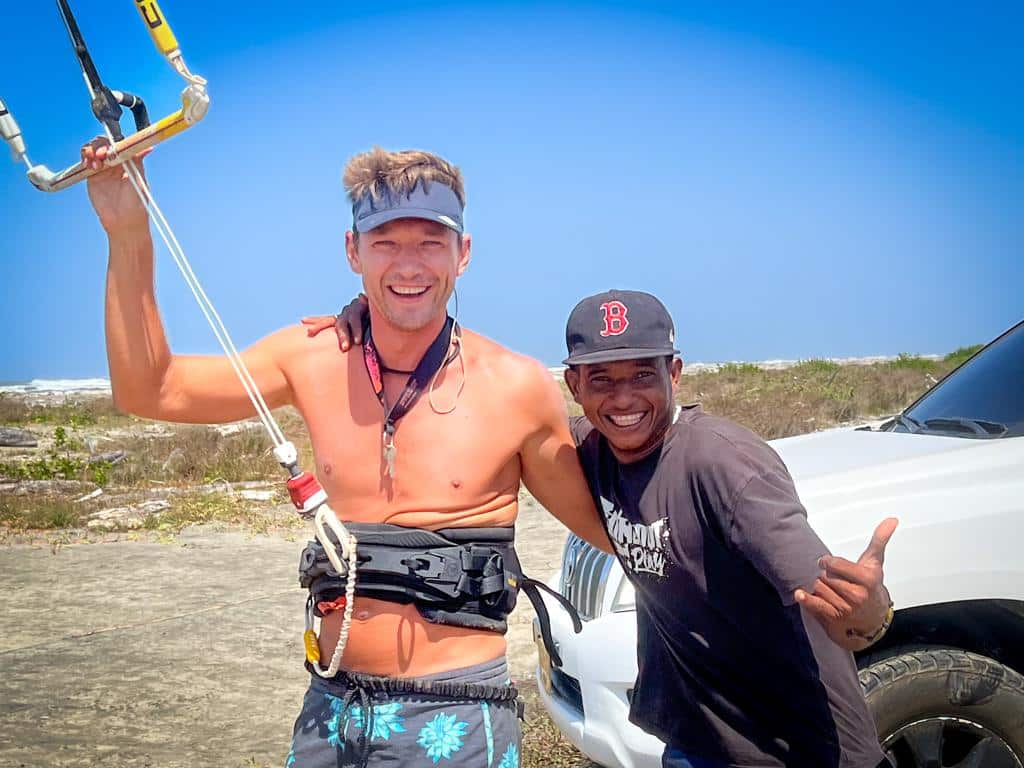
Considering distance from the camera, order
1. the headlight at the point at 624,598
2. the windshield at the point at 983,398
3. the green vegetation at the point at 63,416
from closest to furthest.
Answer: the headlight at the point at 624,598 < the windshield at the point at 983,398 < the green vegetation at the point at 63,416

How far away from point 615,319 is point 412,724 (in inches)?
43.7

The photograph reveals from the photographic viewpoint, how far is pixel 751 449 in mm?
2260

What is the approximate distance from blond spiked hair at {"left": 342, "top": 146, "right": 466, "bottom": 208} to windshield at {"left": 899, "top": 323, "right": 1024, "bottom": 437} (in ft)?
7.77

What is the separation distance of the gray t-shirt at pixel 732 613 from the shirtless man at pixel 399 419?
0.37 m

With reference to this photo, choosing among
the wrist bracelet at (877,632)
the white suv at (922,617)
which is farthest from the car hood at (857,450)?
the wrist bracelet at (877,632)

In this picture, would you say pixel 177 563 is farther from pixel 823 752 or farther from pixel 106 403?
pixel 106 403

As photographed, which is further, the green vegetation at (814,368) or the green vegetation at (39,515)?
the green vegetation at (814,368)

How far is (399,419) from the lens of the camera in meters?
2.53

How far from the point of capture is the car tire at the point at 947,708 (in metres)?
2.95

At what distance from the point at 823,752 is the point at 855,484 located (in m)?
1.22

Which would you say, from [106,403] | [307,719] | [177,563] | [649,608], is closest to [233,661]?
[177,563]

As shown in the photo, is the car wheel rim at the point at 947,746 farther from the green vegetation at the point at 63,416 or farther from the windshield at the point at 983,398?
the green vegetation at the point at 63,416

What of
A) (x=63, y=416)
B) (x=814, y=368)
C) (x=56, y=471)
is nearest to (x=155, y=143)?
(x=56, y=471)

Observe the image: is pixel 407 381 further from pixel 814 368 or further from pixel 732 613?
pixel 814 368
